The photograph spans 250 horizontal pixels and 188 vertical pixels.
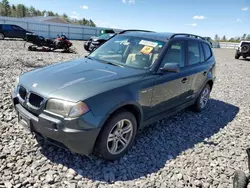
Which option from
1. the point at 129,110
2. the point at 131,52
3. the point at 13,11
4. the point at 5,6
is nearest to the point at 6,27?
the point at 131,52

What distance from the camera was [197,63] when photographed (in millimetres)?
4918

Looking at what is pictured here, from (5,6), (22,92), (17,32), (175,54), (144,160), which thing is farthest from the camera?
(5,6)

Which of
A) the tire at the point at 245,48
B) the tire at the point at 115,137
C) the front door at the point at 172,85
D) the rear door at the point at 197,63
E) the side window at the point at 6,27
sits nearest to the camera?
the tire at the point at 115,137

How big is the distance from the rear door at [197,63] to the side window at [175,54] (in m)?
0.25

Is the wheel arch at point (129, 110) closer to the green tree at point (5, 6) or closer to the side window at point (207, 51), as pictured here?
the side window at point (207, 51)

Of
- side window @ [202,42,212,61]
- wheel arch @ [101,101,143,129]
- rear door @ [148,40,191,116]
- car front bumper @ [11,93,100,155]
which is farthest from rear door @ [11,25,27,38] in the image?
wheel arch @ [101,101,143,129]

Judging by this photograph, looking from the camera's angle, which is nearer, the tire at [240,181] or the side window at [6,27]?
the tire at [240,181]

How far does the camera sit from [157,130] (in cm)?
427

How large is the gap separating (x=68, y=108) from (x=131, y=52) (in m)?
1.81

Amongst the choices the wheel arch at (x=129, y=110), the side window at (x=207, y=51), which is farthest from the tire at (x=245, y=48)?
the wheel arch at (x=129, y=110)

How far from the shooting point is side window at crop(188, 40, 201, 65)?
4.67 metres

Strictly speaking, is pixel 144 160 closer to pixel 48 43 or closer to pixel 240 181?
pixel 240 181

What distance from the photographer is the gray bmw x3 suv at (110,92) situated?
264 cm

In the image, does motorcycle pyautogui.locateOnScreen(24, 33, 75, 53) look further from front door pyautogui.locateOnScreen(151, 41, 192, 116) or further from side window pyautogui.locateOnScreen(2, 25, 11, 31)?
front door pyautogui.locateOnScreen(151, 41, 192, 116)
